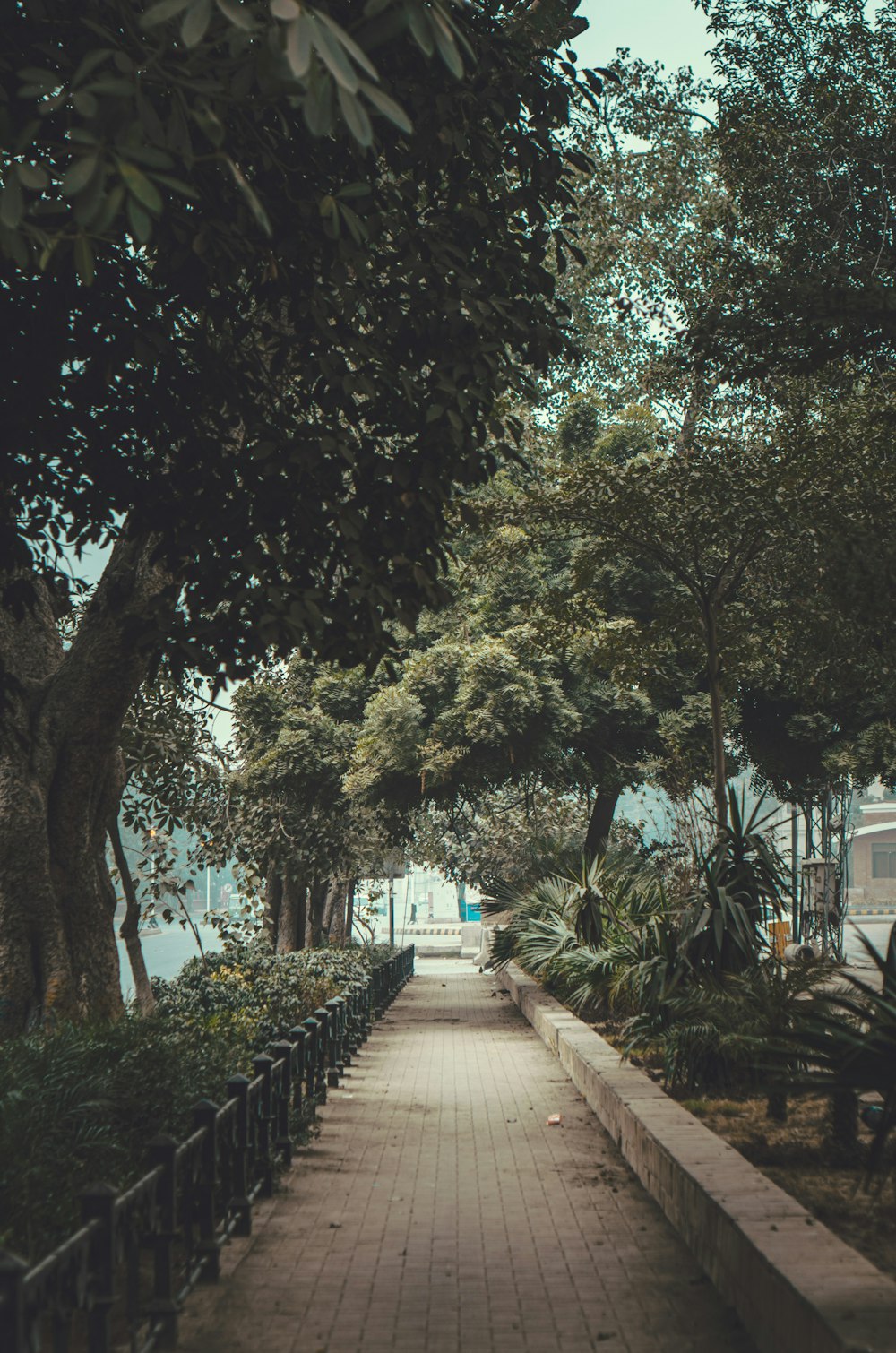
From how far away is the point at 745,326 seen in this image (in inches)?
419

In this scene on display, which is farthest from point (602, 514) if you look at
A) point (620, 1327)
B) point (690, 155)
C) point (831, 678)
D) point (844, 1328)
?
point (690, 155)

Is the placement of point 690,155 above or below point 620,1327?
above

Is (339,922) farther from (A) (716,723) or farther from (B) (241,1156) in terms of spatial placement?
(B) (241,1156)

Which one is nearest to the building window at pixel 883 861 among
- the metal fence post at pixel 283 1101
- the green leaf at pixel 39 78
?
the metal fence post at pixel 283 1101

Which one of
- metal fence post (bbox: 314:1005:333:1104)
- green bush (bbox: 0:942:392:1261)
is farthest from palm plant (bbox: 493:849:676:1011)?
green bush (bbox: 0:942:392:1261)

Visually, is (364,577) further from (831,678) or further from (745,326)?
(831,678)

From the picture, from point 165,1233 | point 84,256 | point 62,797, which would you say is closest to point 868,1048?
point 165,1233

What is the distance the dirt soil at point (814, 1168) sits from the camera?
591 cm

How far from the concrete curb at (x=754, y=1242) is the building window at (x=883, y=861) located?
94798mm

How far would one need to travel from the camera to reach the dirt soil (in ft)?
19.4

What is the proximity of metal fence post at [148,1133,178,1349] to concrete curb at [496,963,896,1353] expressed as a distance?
7.21 ft

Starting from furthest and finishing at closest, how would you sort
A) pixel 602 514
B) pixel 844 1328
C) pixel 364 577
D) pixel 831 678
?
pixel 831 678 → pixel 602 514 → pixel 364 577 → pixel 844 1328

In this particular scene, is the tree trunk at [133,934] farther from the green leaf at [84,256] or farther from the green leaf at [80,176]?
the green leaf at [80,176]

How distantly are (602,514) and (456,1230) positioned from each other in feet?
29.2
